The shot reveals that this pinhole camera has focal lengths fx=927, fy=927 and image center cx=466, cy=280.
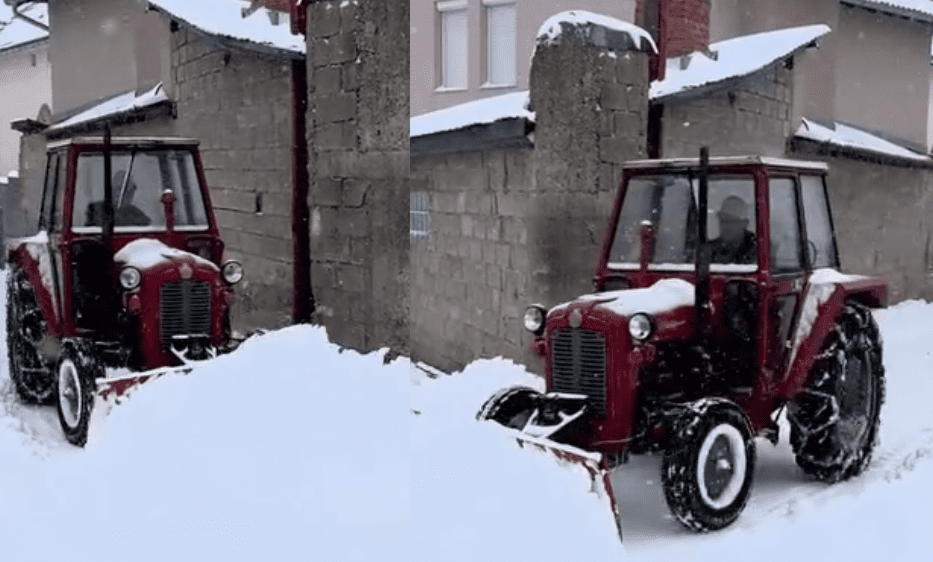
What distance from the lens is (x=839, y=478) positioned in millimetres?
4828

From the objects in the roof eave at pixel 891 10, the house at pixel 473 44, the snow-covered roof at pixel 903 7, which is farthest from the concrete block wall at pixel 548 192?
the snow-covered roof at pixel 903 7

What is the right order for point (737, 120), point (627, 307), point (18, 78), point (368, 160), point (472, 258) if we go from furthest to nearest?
→ point (18, 78)
point (737, 120)
point (472, 258)
point (368, 160)
point (627, 307)

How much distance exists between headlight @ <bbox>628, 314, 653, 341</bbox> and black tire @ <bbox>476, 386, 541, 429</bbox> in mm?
580

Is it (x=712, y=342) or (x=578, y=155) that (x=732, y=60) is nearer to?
(x=578, y=155)

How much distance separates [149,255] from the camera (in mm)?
5641

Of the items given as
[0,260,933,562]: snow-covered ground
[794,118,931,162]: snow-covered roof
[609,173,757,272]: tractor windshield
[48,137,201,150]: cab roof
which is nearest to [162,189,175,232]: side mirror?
[48,137,201,150]: cab roof

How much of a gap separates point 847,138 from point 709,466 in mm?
7495

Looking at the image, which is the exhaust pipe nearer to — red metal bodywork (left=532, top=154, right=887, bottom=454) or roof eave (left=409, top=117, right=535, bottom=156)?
red metal bodywork (left=532, top=154, right=887, bottom=454)

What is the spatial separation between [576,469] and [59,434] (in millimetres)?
3594

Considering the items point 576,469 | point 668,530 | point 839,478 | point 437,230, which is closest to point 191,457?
point 576,469

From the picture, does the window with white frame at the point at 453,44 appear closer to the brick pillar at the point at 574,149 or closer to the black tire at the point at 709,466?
the brick pillar at the point at 574,149

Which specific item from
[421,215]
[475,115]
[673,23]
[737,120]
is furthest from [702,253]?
[421,215]

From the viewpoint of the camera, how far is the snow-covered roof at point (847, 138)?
366 inches

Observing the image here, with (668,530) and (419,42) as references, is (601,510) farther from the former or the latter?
(419,42)
